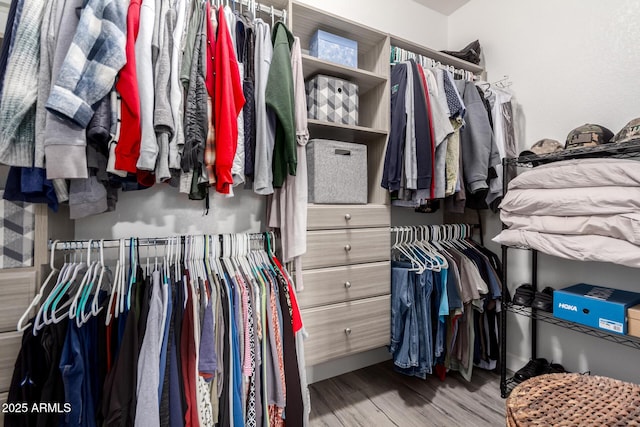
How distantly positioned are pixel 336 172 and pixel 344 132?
344 millimetres

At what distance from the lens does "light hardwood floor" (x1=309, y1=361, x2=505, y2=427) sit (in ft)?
5.19

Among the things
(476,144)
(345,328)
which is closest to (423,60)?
Answer: (476,144)

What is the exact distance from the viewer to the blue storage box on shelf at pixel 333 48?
170 cm

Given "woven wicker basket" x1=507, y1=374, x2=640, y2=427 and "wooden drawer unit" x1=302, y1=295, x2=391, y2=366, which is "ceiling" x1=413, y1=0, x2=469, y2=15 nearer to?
"wooden drawer unit" x1=302, y1=295, x2=391, y2=366

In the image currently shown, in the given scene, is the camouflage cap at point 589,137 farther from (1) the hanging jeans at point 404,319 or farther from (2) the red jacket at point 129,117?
(2) the red jacket at point 129,117

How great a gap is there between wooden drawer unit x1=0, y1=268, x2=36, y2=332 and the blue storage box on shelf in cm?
168

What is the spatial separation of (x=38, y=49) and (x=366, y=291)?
5.74 feet

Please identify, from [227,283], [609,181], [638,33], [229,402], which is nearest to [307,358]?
[229,402]

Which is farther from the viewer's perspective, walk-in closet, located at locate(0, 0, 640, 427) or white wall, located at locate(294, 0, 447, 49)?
white wall, located at locate(294, 0, 447, 49)

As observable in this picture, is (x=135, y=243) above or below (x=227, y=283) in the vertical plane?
above

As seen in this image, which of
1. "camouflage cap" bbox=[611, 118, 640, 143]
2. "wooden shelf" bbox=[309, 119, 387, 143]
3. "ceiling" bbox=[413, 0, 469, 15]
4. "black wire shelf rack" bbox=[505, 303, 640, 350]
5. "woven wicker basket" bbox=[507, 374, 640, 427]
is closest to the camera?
"woven wicker basket" bbox=[507, 374, 640, 427]

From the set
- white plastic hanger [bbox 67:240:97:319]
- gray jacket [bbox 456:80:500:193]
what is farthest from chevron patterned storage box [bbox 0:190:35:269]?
gray jacket [bbox 456:80:500:193]

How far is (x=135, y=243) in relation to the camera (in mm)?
1283

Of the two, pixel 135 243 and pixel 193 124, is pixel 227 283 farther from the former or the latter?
pixel 193 124
